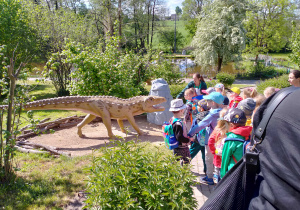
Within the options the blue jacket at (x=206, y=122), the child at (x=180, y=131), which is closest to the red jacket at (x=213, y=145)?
the blue jacket at (x=206, y=122)

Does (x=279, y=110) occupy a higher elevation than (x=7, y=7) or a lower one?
lower

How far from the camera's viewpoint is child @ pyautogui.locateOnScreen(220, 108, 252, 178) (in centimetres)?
299

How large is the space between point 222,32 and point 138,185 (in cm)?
2194

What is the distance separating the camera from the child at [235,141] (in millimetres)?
2990

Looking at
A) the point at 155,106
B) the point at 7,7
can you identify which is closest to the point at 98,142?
the point at 155,106

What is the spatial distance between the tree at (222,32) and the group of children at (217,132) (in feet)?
57.5

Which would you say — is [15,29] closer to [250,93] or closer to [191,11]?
[250,93]

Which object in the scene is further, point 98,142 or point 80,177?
point 98,142

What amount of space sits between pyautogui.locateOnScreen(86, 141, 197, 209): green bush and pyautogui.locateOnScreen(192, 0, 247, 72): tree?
20552mm

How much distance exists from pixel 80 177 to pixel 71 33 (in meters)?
11.6

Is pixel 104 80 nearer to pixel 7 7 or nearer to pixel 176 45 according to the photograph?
pixel 7 7

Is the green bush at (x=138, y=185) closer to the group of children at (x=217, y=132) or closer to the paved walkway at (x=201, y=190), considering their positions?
the group of children at (x=217, y=132)

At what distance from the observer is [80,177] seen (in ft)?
15.1

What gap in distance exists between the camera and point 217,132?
11.9 ft
